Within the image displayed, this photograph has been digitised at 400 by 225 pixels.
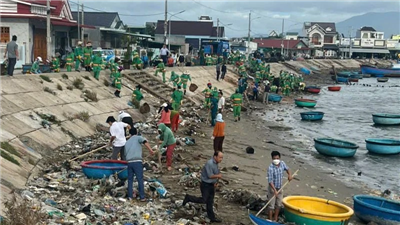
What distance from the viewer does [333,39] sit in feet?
418

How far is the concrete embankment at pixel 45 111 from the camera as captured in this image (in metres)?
13.9

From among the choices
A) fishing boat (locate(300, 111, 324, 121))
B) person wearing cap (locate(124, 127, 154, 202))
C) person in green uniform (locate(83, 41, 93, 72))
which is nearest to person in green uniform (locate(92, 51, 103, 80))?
person in green uniform (locate(83, 41, 93, 72))

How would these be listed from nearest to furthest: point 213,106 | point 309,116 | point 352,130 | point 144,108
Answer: point 213,106 → point 144,108 → point 352,130 → point 309,116

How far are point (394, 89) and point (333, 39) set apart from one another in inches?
2407

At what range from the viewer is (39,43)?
1352 inches

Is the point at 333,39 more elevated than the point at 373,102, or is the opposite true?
the point at 333,39

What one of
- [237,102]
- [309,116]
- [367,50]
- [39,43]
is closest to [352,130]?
[309,116]

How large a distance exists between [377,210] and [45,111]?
12891 millimetres

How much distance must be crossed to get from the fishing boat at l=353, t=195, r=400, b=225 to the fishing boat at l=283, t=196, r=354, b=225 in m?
1.05

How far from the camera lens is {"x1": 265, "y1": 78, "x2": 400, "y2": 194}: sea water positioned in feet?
62.4

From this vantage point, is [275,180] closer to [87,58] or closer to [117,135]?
[117,135]

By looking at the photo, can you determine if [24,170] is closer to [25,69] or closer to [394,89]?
[25,69]

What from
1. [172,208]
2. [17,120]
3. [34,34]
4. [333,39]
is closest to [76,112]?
[17,120]

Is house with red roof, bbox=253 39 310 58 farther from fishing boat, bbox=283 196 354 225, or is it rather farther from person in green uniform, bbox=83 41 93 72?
fishing boat, bbox=283 196 354 225
